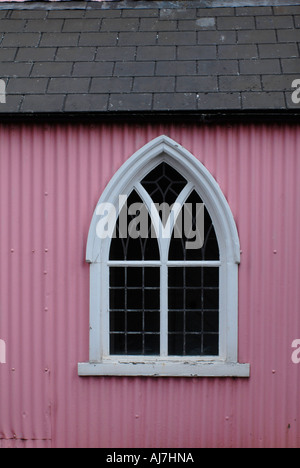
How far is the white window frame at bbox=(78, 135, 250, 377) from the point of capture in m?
5.93

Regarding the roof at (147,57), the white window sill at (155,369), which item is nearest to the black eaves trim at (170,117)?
the roof at (147,57)

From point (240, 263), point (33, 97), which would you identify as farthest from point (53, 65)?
point (240, 263)

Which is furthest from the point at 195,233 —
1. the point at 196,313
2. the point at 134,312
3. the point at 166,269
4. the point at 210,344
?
the point at 210,344

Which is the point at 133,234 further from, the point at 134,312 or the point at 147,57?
the point at 147,57

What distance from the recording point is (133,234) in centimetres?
615

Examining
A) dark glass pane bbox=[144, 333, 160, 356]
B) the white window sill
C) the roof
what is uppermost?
the roof

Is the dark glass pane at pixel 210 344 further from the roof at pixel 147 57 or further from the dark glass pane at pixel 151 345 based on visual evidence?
the roof at pixel 147 57

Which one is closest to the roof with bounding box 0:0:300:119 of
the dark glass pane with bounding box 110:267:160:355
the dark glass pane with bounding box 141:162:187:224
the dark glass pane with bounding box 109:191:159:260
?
the dark glass pane with bounding box 141:162:187:224

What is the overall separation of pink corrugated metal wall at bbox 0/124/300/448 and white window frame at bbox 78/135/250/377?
93 millimetres

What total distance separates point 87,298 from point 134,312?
528mm

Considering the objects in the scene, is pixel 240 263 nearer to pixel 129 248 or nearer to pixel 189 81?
pixel 129 248

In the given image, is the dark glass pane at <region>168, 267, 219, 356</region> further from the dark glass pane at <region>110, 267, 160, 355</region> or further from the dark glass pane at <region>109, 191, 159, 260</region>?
the dark glass pane at <region>109, 191, 159, 260</region>

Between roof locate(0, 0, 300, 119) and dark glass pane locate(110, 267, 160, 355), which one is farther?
dark glass pane locate(110, 267, 160, 355)

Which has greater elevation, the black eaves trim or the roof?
the roof
